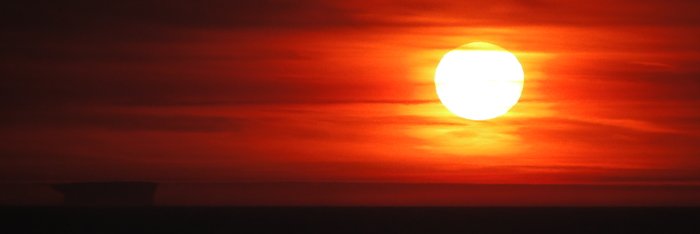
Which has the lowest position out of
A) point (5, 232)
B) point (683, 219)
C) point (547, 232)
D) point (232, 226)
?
point (5, 232)

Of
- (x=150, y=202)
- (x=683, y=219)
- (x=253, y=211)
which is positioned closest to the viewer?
(x=683, y=219)

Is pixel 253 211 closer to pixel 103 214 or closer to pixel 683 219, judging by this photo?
pixel 103 214

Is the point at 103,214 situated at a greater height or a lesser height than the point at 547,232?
lesser

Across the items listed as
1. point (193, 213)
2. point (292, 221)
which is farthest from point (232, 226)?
point (193, 213)

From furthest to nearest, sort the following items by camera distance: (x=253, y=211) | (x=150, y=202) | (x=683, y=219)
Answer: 1. (x=150, y=202)
2. (x=253, y=211)
3. (x=683, y=219)

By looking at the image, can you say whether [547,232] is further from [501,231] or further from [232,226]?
[232,226]

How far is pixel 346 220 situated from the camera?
2602 centimetres

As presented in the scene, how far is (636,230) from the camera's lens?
25.1 m

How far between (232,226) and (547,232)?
4591mm

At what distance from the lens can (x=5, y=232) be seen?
22406 mm

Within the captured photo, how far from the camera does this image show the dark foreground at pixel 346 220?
2386 centimetres

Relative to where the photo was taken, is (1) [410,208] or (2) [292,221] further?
(1) [410,208]

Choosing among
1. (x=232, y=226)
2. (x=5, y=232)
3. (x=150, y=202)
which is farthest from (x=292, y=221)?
(x=150, y=202)

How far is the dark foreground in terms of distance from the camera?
78.3ft
